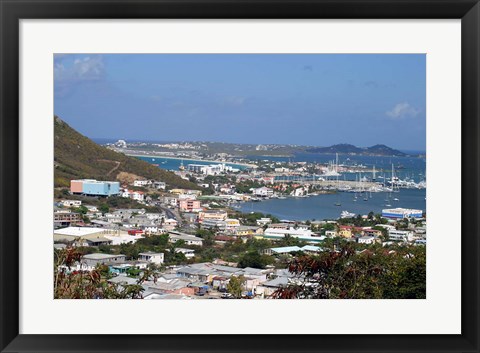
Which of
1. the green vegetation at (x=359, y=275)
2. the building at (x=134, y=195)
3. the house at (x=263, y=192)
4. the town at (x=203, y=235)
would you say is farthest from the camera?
the house at (x=263, y=192)

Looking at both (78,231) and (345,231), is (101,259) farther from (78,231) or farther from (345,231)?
(345,231)

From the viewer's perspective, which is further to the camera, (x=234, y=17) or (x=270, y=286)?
(x=270, y=286)

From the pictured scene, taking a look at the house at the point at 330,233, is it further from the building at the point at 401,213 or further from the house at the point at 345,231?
the building at the point at 401,213

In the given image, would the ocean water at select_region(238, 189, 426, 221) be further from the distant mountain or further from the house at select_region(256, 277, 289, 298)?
the house at select_region(256, 277, 289, 298)

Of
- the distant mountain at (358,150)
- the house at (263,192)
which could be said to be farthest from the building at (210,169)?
the distant mountain at (358,150)

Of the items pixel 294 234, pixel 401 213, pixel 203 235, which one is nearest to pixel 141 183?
pixel 203 235

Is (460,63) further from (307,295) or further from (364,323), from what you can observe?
(307,295)
